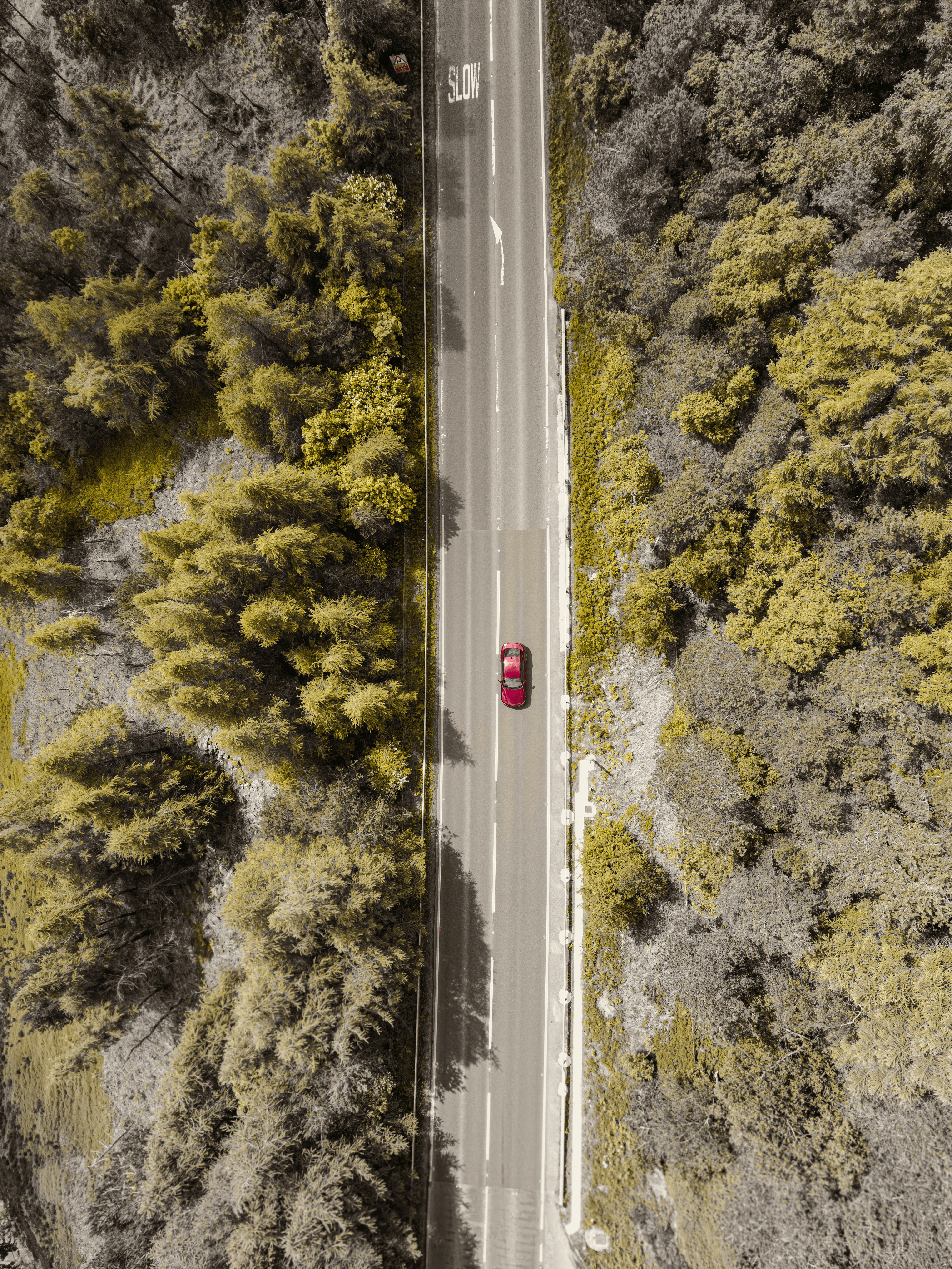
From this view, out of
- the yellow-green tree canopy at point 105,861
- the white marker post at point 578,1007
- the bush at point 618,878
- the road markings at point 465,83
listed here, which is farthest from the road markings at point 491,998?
the road markings at point 465,83

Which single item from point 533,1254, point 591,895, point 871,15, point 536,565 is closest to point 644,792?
point 591,895

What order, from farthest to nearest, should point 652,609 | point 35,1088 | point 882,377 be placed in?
point 35,1088, point 652,609, point 882,377

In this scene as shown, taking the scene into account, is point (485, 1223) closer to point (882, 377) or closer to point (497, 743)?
point (497, 743)

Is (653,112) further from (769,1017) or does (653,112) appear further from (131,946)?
(131,946)

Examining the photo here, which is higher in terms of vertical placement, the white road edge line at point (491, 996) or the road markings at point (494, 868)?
the road markings at point (494, 868)

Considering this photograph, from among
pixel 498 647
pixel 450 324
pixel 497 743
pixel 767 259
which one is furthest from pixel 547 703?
pixel 767 259

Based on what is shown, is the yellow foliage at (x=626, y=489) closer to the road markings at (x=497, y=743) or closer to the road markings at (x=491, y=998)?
the road markings at (x=497, y=743)
